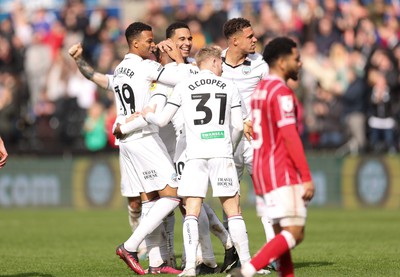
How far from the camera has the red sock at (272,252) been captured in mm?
9445

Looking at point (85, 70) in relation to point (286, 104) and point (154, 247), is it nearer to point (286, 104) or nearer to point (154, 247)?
point (154, 247)

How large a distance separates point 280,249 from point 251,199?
49.2 ft

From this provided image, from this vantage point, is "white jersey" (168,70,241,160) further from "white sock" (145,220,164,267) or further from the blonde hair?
"white sock" (145,220,164,267)

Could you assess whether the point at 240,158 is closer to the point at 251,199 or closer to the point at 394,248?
the point at 394,248

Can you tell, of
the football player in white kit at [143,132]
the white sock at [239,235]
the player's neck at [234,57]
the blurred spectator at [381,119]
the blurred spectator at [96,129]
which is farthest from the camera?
the blurred spectator at [96,129]

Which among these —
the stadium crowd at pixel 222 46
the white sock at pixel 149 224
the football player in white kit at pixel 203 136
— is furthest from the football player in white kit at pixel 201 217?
the stadium crowd at pixel 222 46

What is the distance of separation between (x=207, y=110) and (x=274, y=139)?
75.1 inches

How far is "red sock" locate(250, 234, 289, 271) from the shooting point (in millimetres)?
9445

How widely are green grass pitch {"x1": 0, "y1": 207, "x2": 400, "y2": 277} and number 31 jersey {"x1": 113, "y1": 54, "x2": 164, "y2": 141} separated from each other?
6.03ft

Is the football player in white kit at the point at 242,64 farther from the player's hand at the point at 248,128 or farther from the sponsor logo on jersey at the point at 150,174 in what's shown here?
the sponsor logo on jersey at the point at 150,174

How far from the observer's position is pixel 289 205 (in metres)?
9.49

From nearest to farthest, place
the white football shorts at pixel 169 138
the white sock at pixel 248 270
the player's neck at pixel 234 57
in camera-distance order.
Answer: the white sock at pixel 248 270 → the player's neck at pixel 234 57 → the white football shorts at pixel 169 138

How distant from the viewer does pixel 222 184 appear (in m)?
11.4

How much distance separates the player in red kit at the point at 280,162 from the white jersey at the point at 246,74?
2.98 metres
